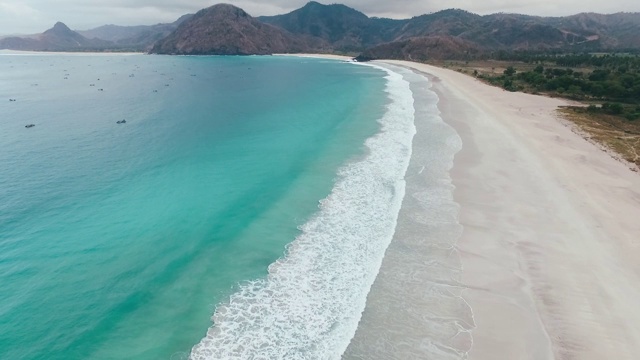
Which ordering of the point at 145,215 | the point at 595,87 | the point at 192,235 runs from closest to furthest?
1. the point at 192,235
2. the point at 145,215
3. the point at 595,87

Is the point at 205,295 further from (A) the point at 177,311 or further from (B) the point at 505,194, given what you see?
(B) the point at 505,194

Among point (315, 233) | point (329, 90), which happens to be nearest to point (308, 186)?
point (315, 233)

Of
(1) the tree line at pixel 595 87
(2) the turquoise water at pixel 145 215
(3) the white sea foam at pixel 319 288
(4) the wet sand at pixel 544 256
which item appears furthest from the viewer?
(1) the tree line at pixel 595 87

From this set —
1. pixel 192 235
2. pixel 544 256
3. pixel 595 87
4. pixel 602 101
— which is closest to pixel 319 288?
pixel 192 235

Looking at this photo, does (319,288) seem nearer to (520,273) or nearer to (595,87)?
(520,273)

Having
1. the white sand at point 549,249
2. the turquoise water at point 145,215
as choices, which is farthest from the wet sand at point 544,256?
the turquoise water at point 145,215

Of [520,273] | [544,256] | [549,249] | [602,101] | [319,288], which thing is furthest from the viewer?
[602,101]

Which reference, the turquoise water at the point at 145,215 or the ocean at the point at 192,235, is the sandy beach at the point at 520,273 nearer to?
the ocean at the point at 192,235
